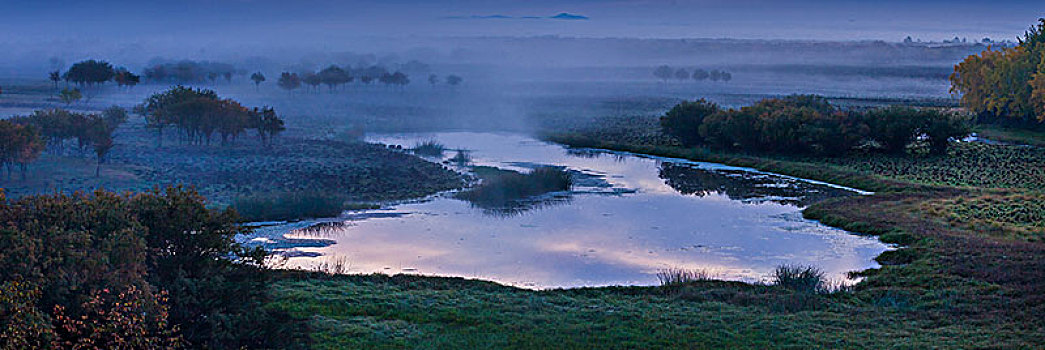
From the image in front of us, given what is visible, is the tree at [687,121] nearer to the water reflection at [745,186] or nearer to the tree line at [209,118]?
the water reflection at [745,186]

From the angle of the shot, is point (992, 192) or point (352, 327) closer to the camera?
point (352, 327)

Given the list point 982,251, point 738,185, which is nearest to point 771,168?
point 738,185

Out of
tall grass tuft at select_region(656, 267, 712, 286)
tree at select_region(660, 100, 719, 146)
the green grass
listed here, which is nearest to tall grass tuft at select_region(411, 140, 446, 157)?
tree at select_region(660, 100, 719, 146)

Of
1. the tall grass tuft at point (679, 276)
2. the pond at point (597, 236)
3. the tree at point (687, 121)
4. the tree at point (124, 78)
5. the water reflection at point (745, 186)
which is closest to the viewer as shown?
the tall grass tuft at point (679, 276)

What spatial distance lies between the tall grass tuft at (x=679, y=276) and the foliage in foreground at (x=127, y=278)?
11156 millimetres

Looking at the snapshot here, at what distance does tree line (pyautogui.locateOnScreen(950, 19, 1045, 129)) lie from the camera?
216 ft

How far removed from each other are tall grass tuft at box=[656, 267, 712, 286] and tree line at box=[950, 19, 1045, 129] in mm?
51311

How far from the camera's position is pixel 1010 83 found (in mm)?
70438

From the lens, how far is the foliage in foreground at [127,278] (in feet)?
29.4

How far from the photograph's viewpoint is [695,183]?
1683 inches

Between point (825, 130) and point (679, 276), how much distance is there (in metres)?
35.8

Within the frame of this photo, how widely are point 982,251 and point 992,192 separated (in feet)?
48.5

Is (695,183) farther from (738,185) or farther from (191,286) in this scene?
(191,286)

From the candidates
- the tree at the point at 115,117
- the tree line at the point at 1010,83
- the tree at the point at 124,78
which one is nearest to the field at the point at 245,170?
the tree at the point at 115,117
